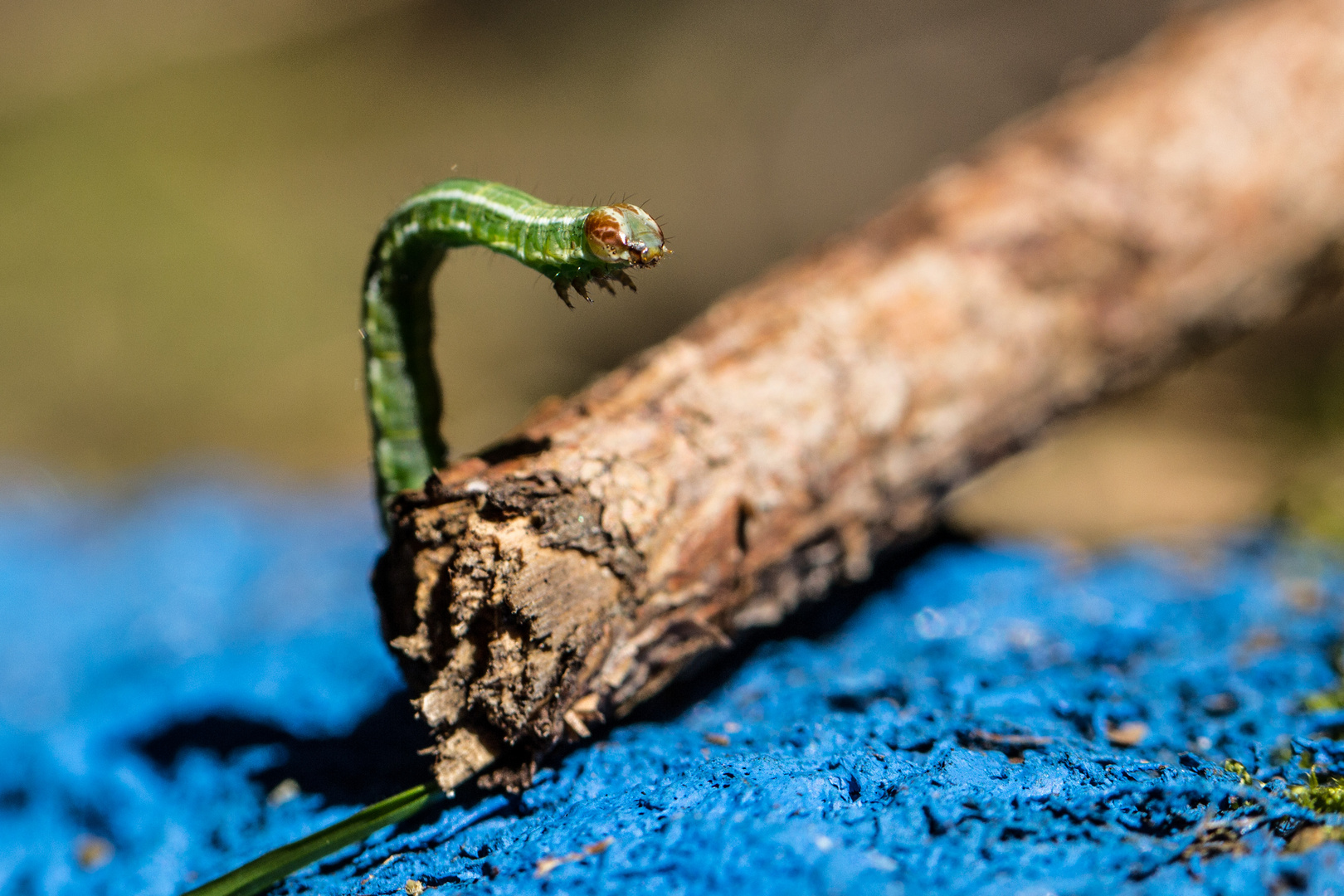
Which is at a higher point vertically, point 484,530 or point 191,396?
point 191,396

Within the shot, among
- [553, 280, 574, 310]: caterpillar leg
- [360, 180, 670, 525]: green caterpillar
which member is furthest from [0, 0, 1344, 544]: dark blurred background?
[553, 280, 574, 310]: caterpillar leg

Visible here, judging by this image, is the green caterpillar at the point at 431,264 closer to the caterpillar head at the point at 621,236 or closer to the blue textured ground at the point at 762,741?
the caterpillar head at the point at 621,236

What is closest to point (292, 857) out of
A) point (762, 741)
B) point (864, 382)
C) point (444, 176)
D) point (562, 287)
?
point (762, 741)

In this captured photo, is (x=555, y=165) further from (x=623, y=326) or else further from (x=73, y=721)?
(x=73, y=721)

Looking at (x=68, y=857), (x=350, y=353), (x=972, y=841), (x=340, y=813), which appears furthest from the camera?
(x=350, y=353)

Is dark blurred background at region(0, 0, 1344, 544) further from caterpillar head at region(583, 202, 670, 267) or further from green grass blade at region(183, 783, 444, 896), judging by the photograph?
green grass blade at region(183, 783, 444, 896)

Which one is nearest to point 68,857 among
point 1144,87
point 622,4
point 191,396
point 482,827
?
point 482,827

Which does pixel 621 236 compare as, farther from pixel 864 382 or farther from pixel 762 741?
pixel 864 382
